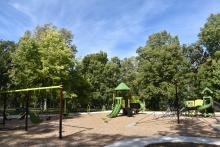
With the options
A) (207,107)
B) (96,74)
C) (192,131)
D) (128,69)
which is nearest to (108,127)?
(192,131)

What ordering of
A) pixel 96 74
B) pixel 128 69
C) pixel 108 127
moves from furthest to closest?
pixel 128 69 < pixel 96 74 < pixel 108 127

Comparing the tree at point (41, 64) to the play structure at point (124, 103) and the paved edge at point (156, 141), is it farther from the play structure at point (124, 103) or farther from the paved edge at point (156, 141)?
the paved edge at point (156, 141)

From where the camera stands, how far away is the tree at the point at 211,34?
149 feet

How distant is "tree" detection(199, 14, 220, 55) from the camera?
45.3 m

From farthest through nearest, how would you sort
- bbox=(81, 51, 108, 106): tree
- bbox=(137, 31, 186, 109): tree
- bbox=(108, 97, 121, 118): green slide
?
bbox=(81, 51, 108, 106): tree → bbox=(137, 31, 186, 109): tree → bbox=(108, 97, 121, 118): green slide

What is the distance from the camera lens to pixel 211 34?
4556 centimetres

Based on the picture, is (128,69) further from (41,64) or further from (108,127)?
(108,127)

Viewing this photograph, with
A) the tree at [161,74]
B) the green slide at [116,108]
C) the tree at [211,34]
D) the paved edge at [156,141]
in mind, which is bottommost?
the paved edge at [156,141]

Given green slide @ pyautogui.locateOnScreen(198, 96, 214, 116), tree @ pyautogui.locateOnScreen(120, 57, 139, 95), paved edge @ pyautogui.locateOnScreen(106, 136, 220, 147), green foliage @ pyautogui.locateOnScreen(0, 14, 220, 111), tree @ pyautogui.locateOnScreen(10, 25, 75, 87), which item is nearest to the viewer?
paved edge @ pyautogui.locateOnScreen(106, 136, 220, 147)

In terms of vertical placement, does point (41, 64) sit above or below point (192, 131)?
above

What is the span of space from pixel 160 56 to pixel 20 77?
20.7 m

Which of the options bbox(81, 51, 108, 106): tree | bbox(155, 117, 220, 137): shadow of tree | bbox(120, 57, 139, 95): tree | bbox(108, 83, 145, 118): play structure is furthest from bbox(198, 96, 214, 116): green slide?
bbox(120, 57, 139, 95): tree

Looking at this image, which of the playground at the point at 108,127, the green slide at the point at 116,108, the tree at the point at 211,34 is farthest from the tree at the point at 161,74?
the green slide at the point at 116,108

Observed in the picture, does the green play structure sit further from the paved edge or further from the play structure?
the paved edge
